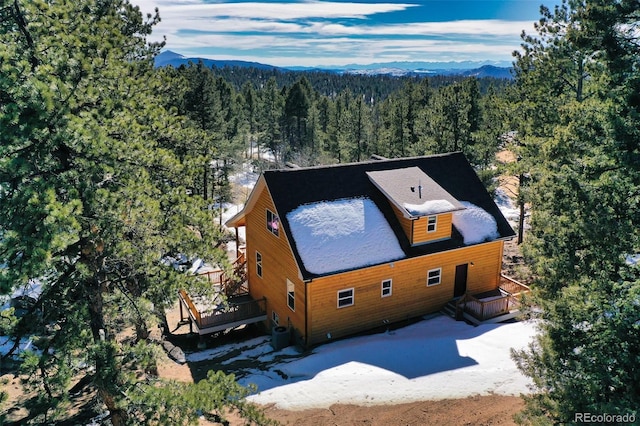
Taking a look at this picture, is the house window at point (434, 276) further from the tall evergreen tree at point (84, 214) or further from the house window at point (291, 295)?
the tall evergreen tree at point (84, 214)

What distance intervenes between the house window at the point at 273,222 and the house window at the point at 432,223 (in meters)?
6.61

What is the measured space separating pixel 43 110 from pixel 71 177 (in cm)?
117

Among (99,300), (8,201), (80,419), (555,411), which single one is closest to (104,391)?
(99,300)

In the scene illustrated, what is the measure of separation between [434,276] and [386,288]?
2.59m

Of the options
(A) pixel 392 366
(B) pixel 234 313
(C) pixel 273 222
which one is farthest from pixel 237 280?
(A) pixel 392 366

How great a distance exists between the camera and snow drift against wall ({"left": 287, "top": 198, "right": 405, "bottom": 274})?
18422 millimetres

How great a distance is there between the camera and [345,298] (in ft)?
62.0

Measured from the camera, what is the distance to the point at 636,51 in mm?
10180

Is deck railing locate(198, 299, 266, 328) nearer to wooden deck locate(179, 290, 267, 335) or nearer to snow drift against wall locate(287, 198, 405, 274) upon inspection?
wooden deck locate(179, 290, 267, 335)

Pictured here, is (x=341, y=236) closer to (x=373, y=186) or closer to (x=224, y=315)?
(x=373, y=186)

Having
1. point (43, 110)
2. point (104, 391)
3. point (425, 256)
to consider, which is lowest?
point (425, 256)

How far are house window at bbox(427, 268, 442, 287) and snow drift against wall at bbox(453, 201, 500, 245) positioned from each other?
1.89 m

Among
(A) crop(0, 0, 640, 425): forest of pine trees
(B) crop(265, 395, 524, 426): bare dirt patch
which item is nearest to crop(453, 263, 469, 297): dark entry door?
(B) crop(265, 395, 524, 426): bare dirt patch

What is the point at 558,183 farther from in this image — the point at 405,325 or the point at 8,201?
the point at 8,201
